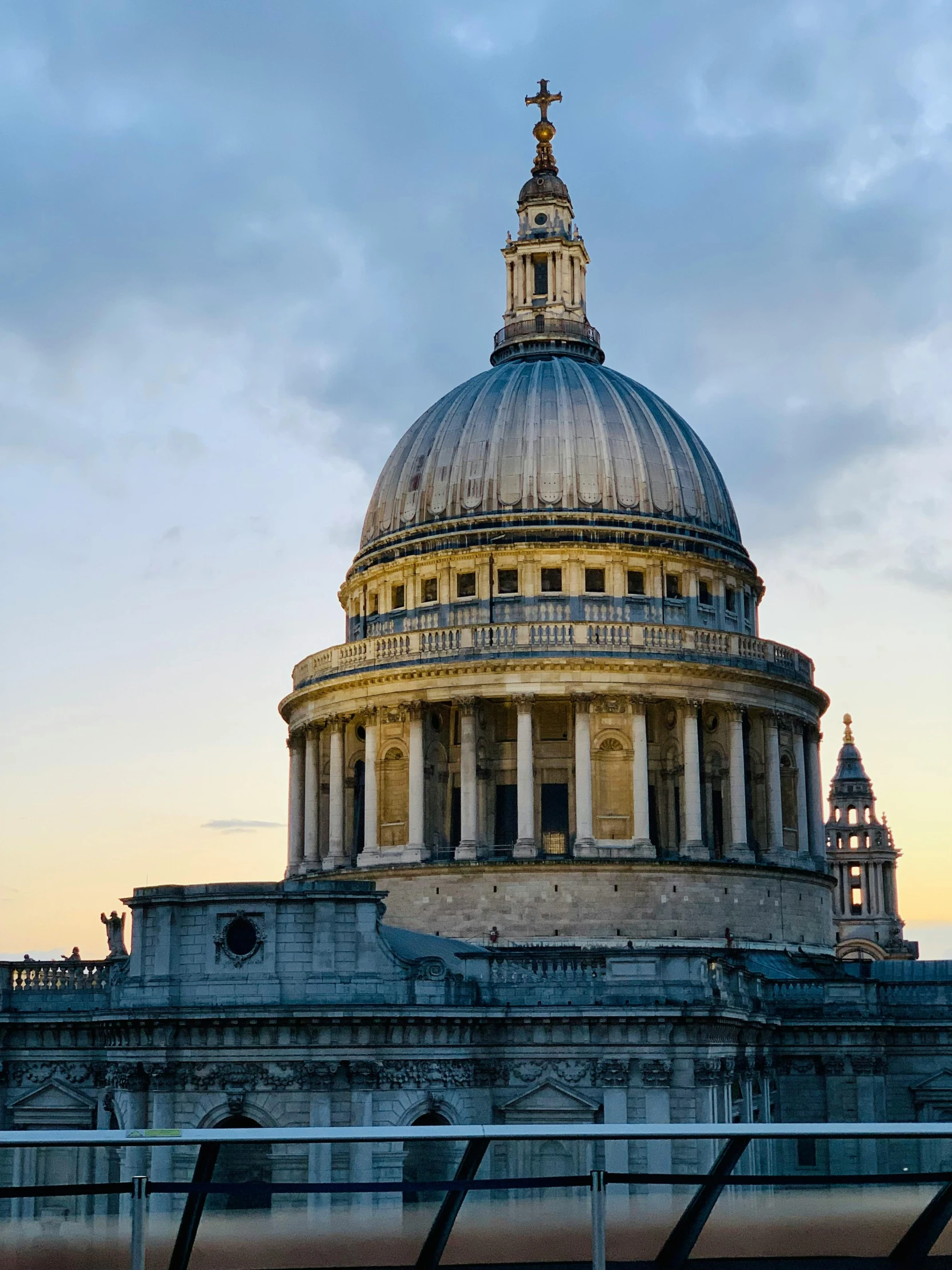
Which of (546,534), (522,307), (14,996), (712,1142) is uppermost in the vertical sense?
(522,307)

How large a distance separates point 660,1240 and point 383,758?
196 feet

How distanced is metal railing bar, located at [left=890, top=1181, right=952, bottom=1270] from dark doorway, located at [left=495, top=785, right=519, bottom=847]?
57.0 metres

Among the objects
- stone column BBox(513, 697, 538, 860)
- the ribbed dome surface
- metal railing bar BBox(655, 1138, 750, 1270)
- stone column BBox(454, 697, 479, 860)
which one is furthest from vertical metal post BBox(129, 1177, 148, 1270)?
the ribbed dome surface

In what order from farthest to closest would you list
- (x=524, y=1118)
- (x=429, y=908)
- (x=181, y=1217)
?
(x=429, y=908), (x=524, y=1118), (x=181, y=1217)

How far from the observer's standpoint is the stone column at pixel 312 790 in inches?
3014

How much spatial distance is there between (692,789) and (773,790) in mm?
4966

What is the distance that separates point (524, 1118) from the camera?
167 feet

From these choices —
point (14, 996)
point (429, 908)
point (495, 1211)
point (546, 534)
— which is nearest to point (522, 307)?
point (546, 534)

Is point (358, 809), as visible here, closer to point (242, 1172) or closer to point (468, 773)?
point (468, 773)

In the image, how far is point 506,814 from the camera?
71.9m

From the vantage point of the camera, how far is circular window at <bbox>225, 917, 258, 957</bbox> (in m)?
49.9

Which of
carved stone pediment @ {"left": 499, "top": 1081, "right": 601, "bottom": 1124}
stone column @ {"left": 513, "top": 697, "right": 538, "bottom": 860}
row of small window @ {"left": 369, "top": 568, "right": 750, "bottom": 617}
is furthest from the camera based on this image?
row of small window @ {"left": 369, "top": 568, "right": 750, "bottom": 617}

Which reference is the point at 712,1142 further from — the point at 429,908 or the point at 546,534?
the point at 546,534

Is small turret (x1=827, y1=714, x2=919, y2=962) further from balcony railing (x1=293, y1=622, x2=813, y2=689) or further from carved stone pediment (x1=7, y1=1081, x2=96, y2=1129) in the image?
carved stone pediment (x1=7, y1=1081, x2=96, y2=1129)
